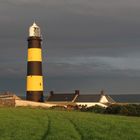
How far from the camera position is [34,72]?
52406 mm

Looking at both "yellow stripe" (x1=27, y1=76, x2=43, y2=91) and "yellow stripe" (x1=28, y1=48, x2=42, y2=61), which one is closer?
"yellow stripe" (x1=27, y1=76, x2=43, y2=91)

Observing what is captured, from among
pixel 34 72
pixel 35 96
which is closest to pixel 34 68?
pixel 34 72

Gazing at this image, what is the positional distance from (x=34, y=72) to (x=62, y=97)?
751 inches

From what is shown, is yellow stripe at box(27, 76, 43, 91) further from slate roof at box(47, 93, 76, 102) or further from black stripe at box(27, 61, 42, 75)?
slate roof at box(47, 93, 76, 102)

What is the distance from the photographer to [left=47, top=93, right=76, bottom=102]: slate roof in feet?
230

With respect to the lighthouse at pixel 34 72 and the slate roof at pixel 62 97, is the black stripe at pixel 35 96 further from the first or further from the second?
the slate roof at pixel 62 97

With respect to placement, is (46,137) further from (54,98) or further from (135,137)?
(54,98)

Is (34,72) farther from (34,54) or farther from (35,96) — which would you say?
(35,96)

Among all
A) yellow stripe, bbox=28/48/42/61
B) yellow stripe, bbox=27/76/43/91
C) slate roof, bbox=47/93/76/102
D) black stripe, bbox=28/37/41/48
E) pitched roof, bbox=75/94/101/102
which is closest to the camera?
yellow stripe, bbox=27/76/43/91

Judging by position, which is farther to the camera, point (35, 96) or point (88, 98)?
point (88, 98)

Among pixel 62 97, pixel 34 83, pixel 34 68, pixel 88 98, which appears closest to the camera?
pixel 34 83

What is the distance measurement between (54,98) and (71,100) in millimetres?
4241

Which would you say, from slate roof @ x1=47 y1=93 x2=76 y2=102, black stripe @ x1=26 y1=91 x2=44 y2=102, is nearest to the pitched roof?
slate roof @ x1=47 y1=93 x2=76 y2=102

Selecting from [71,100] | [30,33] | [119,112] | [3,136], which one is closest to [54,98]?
[71,100]
